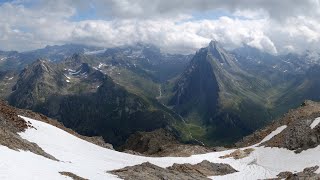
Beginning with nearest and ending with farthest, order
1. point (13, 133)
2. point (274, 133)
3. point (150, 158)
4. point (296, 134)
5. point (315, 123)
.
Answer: point (13, 133) → point (150, 158) → point (296, 134) → point (315, 123) → point (274, 133)

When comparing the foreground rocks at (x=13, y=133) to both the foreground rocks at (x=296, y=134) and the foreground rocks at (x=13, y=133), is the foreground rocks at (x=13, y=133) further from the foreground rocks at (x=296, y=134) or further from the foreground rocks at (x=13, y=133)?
the foreground rocks at (x=296, y=134)

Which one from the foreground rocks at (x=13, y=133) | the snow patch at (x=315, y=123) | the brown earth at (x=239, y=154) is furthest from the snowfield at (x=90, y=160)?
the snow patch at (x=315, y=123)

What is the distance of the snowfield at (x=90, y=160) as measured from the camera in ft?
129

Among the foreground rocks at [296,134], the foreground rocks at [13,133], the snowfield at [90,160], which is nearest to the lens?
the snowfield at [90,160]

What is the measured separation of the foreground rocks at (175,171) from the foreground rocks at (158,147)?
1148cm

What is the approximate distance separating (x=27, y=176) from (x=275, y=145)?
2520 inches

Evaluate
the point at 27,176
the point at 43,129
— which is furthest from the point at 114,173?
the point at 43,129

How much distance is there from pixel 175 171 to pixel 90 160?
1436 centimetres

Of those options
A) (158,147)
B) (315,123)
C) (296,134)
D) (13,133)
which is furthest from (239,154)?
(13,133)

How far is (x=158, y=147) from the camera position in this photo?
4355 inches

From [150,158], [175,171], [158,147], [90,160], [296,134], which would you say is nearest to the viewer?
[90,160]

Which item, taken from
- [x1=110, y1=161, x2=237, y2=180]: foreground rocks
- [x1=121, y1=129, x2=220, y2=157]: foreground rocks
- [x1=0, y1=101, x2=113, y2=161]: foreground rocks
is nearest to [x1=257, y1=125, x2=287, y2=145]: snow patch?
[x1=121, y1=129, x2=220, y2=157]: foreground rocks

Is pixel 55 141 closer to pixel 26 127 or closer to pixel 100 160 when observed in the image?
pixel 26 127

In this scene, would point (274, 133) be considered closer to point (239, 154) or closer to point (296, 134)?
point (296, 134)
